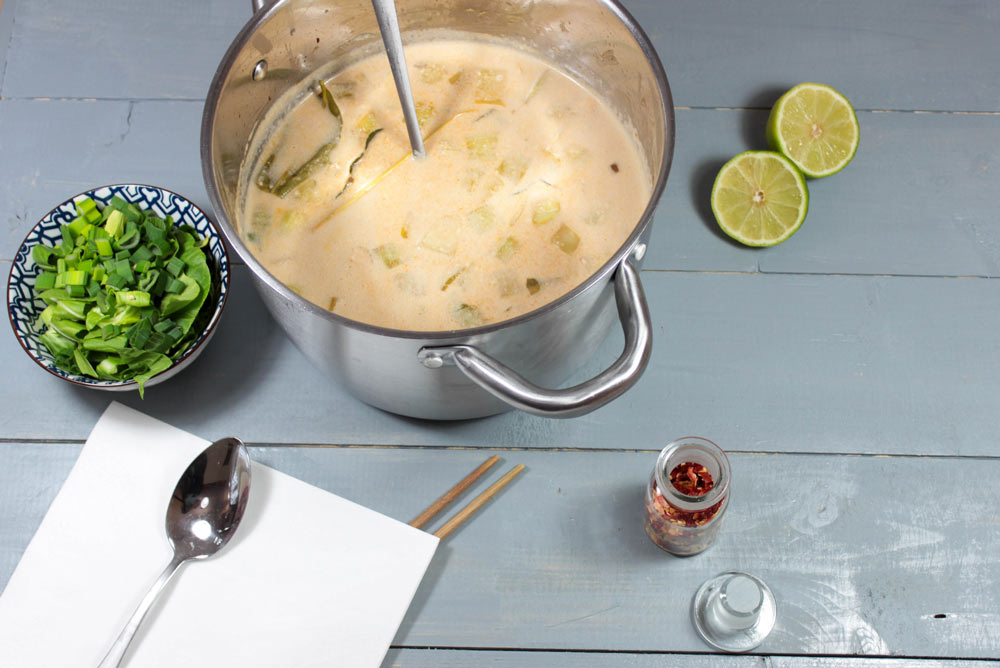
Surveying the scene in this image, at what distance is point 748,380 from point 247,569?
2.32 feet

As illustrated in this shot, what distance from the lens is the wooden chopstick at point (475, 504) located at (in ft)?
4.15

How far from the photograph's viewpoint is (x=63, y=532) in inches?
49.3

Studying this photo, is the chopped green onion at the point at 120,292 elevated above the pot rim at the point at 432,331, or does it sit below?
below

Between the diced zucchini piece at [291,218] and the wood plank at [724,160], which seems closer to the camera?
the diced zucchini piece at [291,218]

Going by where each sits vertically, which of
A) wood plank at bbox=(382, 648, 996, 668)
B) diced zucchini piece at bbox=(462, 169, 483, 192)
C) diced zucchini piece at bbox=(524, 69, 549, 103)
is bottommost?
wood plank at bbox=(382, 648, 996, 668)

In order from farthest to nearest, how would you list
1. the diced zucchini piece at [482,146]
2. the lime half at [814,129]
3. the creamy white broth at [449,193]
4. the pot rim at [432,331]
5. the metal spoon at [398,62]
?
the lime half at [814,129] → the diced zucchini piece at [482,146] → the creamy white broth at [449,193] → the metal spoon at [398,62] → the pot rim at [432,331]

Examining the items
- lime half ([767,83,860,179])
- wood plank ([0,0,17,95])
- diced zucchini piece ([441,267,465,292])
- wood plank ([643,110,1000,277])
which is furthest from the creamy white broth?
wood plank ([0,0,17,95])

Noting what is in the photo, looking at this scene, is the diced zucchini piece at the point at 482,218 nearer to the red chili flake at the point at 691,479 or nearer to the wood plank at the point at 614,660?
the red chili flake at the point at 691,479

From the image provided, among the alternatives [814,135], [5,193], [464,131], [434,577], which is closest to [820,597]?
[434,577]

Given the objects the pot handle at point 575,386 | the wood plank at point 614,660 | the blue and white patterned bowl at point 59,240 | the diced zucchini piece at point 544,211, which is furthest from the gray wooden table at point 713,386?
the pot handle at point 575,386

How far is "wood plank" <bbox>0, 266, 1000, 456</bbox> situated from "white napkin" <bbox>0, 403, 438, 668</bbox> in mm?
87

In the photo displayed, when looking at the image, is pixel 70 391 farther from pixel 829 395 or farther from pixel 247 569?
pixel 829 395

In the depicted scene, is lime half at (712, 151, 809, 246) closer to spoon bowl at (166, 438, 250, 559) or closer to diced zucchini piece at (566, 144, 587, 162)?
diced zucchini piece at (566, 144, 587, 162)

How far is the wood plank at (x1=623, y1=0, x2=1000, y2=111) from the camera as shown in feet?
5.04
